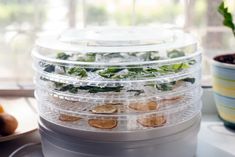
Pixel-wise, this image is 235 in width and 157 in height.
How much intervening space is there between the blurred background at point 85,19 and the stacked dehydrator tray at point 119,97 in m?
0.25

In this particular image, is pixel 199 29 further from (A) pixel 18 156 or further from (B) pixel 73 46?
(A) pixel 18 156

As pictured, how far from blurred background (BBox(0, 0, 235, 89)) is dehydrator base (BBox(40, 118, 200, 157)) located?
337 mm

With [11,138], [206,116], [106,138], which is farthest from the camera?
[206,116]

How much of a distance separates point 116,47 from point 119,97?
0.09 metres

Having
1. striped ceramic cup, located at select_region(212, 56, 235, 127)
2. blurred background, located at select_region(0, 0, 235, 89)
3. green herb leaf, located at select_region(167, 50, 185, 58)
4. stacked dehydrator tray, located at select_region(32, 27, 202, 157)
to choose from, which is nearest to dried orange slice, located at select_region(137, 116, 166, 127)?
stacked dehydrator tray, located at select_region(32, 27, 202, 157)

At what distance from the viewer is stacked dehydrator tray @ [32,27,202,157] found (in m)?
0.60

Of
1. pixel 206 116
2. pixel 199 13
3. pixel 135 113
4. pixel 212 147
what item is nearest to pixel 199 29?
pixel 199 13

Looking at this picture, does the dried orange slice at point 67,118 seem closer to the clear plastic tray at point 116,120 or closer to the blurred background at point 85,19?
the clear plastic tray at point 116,120

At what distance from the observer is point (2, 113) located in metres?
0.75

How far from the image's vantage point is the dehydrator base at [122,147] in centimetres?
60

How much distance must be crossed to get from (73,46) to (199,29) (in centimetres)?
40

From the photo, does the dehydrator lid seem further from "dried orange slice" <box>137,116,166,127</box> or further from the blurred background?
the blurred background

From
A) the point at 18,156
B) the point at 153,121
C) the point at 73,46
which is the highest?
the point at 73,46

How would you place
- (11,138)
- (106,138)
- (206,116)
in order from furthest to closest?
1. (206,116)
2. (11,138)
3. (106,138)
